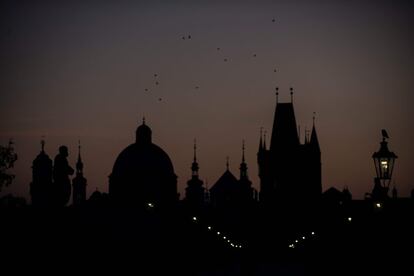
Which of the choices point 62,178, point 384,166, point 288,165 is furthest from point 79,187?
point 384,166

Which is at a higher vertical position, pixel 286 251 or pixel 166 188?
pixel 166 188

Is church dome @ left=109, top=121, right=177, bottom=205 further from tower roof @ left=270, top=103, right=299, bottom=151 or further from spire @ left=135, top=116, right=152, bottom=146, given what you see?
tower roof @ left=270, top=103, right=299, bottom=151

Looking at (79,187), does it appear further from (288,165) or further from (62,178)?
(62,178)

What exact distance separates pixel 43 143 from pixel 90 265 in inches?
2499

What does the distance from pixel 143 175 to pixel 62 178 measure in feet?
298

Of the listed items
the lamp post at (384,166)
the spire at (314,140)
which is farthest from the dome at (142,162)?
the lamp post at (384,166)

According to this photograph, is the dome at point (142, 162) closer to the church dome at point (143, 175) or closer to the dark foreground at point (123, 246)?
the church dome at point (143, 175)

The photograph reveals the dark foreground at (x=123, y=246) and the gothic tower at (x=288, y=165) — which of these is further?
the gothic tower at (x=288, y=165)

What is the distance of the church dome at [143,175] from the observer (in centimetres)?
12738

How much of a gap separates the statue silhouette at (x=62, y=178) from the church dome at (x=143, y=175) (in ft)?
293

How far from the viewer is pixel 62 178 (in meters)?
36.2

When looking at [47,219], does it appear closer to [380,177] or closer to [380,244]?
[380,244]

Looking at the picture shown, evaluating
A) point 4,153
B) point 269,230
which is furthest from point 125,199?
point 4,153

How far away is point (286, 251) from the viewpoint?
396 ft
